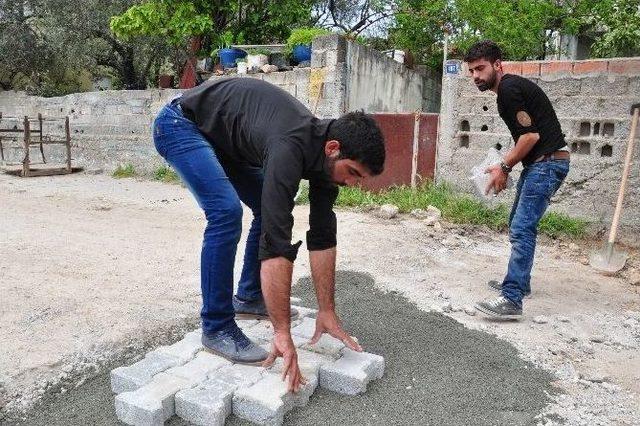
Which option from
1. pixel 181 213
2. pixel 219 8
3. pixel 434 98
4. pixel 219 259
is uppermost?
pixel 219 8

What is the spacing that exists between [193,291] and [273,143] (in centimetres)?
179

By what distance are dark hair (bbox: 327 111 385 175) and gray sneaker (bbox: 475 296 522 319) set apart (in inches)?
59.7

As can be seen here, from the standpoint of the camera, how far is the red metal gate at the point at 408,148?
6.32m

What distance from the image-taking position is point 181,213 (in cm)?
627

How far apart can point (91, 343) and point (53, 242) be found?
7.80 feet

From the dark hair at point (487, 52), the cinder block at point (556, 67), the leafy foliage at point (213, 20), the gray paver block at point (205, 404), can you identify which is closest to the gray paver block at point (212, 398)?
the gray paver block at point (205, 404)

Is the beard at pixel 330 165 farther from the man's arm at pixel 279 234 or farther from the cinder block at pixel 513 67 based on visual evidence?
the cinder block at pixel 513 67

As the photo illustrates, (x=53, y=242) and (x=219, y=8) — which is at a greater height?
(x=219, y=8)

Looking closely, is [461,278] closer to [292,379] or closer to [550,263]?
[550,263]

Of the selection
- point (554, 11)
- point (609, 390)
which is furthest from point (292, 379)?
point (554, 11)

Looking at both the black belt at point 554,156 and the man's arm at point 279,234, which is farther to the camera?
the black belt at point 554,156

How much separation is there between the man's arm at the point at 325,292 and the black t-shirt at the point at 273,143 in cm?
5

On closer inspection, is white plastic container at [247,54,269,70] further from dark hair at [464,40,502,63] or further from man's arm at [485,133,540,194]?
man's arm at [485,133,540,194]

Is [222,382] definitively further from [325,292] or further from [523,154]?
[523,154]
